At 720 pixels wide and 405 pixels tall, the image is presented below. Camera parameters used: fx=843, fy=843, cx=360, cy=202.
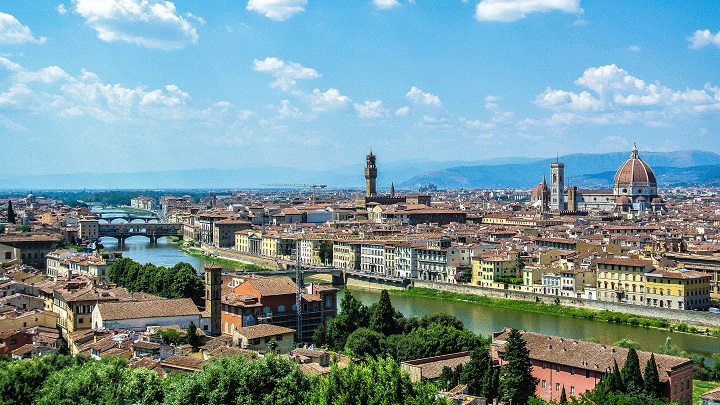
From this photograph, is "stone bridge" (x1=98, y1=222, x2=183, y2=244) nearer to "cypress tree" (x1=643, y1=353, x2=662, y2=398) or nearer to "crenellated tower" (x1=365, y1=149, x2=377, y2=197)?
"crenellated tower" (x1=365, y1=149, x2=377, y2=197)

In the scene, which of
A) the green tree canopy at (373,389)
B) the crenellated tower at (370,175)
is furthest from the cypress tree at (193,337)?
the crenellated tower at (370,175)

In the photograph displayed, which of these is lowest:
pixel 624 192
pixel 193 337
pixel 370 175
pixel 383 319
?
pixel 383 319

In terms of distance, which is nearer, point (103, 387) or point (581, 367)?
point (103, 387)

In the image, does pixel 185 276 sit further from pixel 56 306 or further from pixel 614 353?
pixel 614 353

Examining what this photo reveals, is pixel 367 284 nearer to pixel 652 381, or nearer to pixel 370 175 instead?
pixel 652 381

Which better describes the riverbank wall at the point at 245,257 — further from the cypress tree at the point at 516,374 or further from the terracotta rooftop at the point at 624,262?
the cypress tree at the point at 516,374

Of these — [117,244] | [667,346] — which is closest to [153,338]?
[667,346]

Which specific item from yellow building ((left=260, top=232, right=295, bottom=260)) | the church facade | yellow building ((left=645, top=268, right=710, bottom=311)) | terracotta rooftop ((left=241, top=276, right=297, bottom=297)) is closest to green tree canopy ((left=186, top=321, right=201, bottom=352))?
terracotta rooftop ((left=241, top=276, right=297, bottom=297))

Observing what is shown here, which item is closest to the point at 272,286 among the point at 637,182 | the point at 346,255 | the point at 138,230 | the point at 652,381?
the point at 652,381
